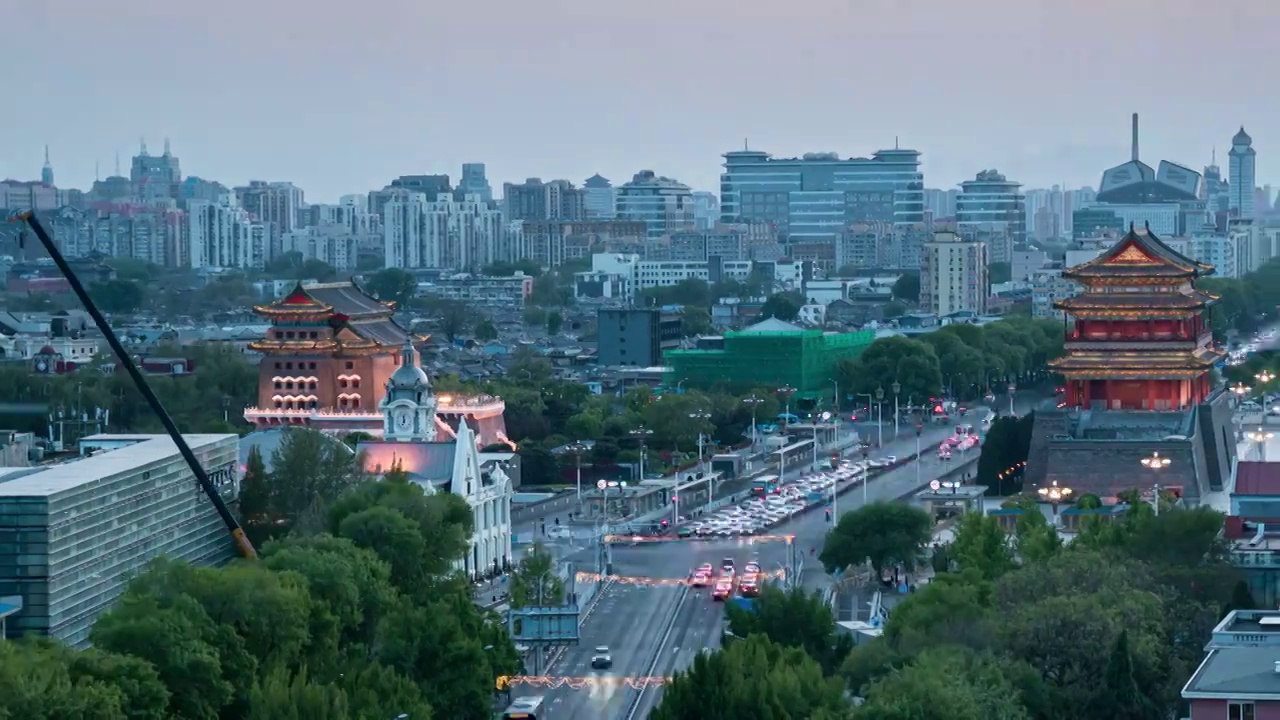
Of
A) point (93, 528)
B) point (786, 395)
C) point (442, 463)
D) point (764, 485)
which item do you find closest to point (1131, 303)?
point (764, 485)

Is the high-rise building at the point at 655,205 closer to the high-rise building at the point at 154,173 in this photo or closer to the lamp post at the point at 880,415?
the high-rise building at the point at 154,173

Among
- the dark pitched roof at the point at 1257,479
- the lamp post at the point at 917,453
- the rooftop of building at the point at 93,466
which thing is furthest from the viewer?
the lamp post at the point at 917,453

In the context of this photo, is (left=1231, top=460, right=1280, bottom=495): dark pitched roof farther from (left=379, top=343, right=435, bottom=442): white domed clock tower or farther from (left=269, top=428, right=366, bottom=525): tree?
(left=379, top=343, right=435, bottom=442): white domed clock tower

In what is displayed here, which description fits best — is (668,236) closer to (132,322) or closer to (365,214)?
(365,214)

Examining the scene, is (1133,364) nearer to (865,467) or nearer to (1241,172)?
(865,467)

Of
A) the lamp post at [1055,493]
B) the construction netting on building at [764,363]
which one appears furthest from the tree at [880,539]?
the construction netting on building at [764,363]

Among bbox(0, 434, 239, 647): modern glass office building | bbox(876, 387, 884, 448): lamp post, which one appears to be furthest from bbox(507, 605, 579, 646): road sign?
bbox(876, 387, 884, 448): lamp post

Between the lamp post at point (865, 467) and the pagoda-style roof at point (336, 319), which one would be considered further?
the pagoda-style roof at point (336, 319)

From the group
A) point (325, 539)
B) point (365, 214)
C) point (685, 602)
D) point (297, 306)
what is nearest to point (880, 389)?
point (297, 306)
